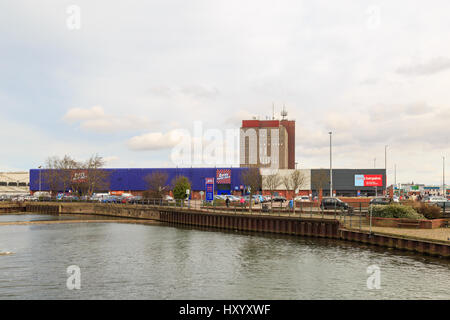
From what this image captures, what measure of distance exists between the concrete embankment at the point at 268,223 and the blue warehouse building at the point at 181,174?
1344 inches

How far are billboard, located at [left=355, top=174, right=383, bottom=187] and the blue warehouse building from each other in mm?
30943

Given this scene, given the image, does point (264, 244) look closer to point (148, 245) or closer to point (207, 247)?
point (207, 247)

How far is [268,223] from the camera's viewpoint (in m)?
47.5

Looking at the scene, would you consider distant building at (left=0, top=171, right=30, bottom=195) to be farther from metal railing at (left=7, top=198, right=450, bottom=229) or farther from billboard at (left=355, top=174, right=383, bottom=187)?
billboard at (left=355, top=174, right=383, bottom=187)

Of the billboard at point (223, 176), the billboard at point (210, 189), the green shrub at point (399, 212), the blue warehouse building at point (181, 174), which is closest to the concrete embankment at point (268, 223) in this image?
the green shrub at point (399, 212)

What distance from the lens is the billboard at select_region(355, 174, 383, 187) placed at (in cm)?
10962

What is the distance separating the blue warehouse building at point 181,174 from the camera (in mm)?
112312

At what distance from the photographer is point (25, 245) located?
37750 millimetres

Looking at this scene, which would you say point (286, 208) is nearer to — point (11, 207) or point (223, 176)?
point (223, 176)

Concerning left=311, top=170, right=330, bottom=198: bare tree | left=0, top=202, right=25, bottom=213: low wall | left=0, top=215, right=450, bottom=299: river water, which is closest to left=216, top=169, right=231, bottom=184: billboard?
left=311, top=170, right=330, bottom=198: bare tree

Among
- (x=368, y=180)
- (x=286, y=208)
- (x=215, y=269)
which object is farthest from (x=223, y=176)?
(x=215, y=269)

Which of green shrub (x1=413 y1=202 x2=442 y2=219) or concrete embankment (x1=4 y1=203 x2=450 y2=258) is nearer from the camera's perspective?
concrete embankment (x1=4 y1=203 x2=450 y2=258)
